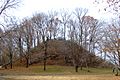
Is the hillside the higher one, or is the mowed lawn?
the hillside

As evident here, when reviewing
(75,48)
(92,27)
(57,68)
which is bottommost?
(57,68)

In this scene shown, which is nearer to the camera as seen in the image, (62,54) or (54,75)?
(54,75)

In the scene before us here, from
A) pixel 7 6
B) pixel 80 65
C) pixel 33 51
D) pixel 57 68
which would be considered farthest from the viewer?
pixel 33 51

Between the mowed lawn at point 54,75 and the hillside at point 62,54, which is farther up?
the hillside at point 62,54

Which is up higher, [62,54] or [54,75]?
[62,54]

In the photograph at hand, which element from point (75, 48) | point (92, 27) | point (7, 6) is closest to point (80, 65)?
point (75, 48)

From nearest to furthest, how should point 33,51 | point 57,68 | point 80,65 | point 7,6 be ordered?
point 7,6
point 57,68
point 80,65
point 33,51

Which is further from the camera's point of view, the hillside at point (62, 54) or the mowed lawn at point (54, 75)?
the hillside at point (62, 54)

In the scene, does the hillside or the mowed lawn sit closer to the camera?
the mowed lawn

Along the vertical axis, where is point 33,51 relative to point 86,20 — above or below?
below

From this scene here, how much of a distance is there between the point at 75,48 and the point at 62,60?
10.8m

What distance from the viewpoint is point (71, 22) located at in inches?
4149

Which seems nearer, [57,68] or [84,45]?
[57,68]

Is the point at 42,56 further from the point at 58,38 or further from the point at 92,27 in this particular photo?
the point at 92,27
